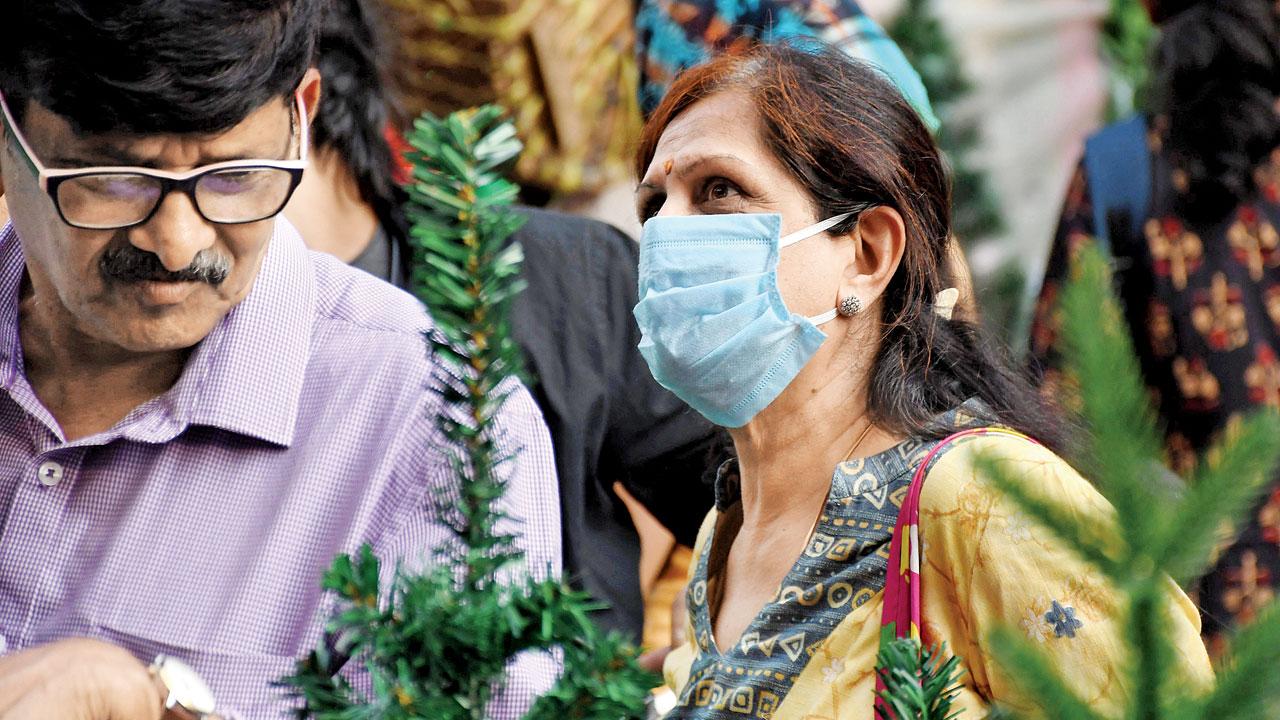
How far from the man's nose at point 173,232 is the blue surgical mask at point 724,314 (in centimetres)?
68

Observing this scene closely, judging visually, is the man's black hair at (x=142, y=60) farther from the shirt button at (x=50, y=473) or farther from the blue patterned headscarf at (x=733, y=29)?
the blue patterned headscarf at (x=733, y=29)

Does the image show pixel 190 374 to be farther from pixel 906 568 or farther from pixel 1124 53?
pixel 1124 53

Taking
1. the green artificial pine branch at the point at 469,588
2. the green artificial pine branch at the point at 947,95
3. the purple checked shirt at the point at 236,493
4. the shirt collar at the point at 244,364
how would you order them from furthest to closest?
the green artificial pine branch at the point at 947,95
the shirt collar at the point at 244,364
the purple checked shirt at the point at 236,493
the green artificial pine branch at the point at 469,588

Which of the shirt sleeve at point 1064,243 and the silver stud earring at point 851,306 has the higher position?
the silver stud earring at point 851,306

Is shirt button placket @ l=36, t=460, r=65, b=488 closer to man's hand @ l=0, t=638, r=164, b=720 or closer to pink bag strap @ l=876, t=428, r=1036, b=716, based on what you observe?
man's hand @ l=0, t=638, r=164, b=720

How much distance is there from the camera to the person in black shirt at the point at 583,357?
8.54 feet

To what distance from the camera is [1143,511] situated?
Answer: 581mm

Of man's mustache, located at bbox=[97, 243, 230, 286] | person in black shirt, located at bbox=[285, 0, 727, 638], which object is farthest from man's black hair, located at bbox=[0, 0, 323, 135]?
person in black shirt, located at bbox=[285, 0, 727, 638]

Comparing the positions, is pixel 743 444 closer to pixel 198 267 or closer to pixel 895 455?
pixel 895 455

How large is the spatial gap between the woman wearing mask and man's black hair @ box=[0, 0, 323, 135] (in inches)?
26.3

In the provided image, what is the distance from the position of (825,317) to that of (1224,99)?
54.8 inches

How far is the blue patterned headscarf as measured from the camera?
287cm

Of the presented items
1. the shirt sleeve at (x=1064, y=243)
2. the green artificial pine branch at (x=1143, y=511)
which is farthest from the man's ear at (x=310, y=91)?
the shirt sleeve at (x=1064, y=243)

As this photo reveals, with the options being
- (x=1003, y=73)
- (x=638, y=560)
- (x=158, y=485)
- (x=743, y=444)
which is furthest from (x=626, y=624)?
(x=1003, y=73)
